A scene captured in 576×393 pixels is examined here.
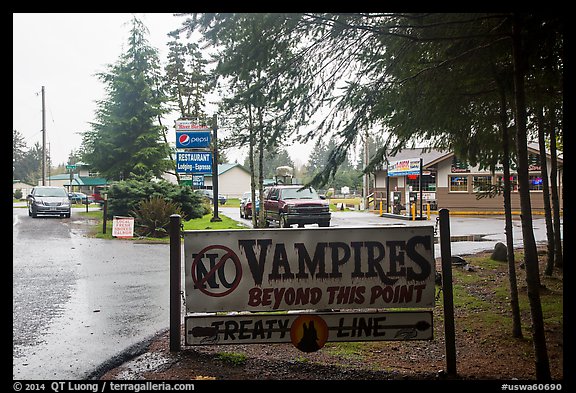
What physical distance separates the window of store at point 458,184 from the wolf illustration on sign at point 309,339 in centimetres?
2106

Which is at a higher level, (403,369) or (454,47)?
(454,47)

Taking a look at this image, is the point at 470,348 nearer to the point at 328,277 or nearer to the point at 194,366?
the point at 328,277

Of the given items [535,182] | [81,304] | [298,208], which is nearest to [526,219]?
[81,304]

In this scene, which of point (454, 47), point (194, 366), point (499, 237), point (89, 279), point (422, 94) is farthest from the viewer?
point (499, 237)

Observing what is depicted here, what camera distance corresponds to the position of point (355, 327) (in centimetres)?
446

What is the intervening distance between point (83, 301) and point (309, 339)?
3.72 meters

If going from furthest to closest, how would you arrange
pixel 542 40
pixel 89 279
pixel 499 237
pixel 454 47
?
pixel 499 237, pixel 89 279, pixel 454 47, pixel 542 40

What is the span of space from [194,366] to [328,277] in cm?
137

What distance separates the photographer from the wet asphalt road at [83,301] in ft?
15.6

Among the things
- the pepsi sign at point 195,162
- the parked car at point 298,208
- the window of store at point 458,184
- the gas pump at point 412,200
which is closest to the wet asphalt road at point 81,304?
the pepsi sign at point 195,162

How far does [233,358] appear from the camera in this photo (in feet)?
15.1

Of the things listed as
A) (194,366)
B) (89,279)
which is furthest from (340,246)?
(89,279)

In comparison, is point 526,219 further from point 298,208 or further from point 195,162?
point 195,162

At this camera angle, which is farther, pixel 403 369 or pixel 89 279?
pixel 89 279
